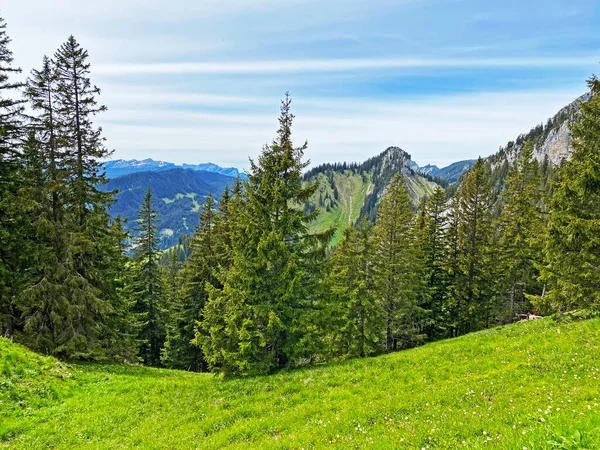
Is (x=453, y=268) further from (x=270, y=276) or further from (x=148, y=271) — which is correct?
(x=148, y=271)

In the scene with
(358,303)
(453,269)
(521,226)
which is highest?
(521,226)

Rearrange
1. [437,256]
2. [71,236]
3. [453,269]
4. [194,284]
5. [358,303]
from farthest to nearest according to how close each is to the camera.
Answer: [437,256] < [453,269] < [194,284] < [358,303] < [71,236]

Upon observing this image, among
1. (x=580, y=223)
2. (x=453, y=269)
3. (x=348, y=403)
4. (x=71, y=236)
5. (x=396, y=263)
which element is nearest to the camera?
(x=348, y=403)

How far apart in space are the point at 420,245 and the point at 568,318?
19.5m

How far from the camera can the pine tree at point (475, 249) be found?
36156mm

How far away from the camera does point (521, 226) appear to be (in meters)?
33.4

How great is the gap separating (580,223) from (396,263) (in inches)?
638

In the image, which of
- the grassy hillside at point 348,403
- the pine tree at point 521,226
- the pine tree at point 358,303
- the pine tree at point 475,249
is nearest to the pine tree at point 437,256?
the pine tree at point 475,249

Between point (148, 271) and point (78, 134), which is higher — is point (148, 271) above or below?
below

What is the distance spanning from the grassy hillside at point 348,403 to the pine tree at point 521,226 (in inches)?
771

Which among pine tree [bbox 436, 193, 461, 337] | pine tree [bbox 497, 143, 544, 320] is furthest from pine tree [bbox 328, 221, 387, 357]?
pine tree [bbox 497, 143, 544, 320]

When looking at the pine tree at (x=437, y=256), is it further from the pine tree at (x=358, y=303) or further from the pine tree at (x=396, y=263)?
the pine tree at (x=358, y=303)

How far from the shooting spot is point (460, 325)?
39156mm

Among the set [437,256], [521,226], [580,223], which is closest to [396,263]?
[437,256]
